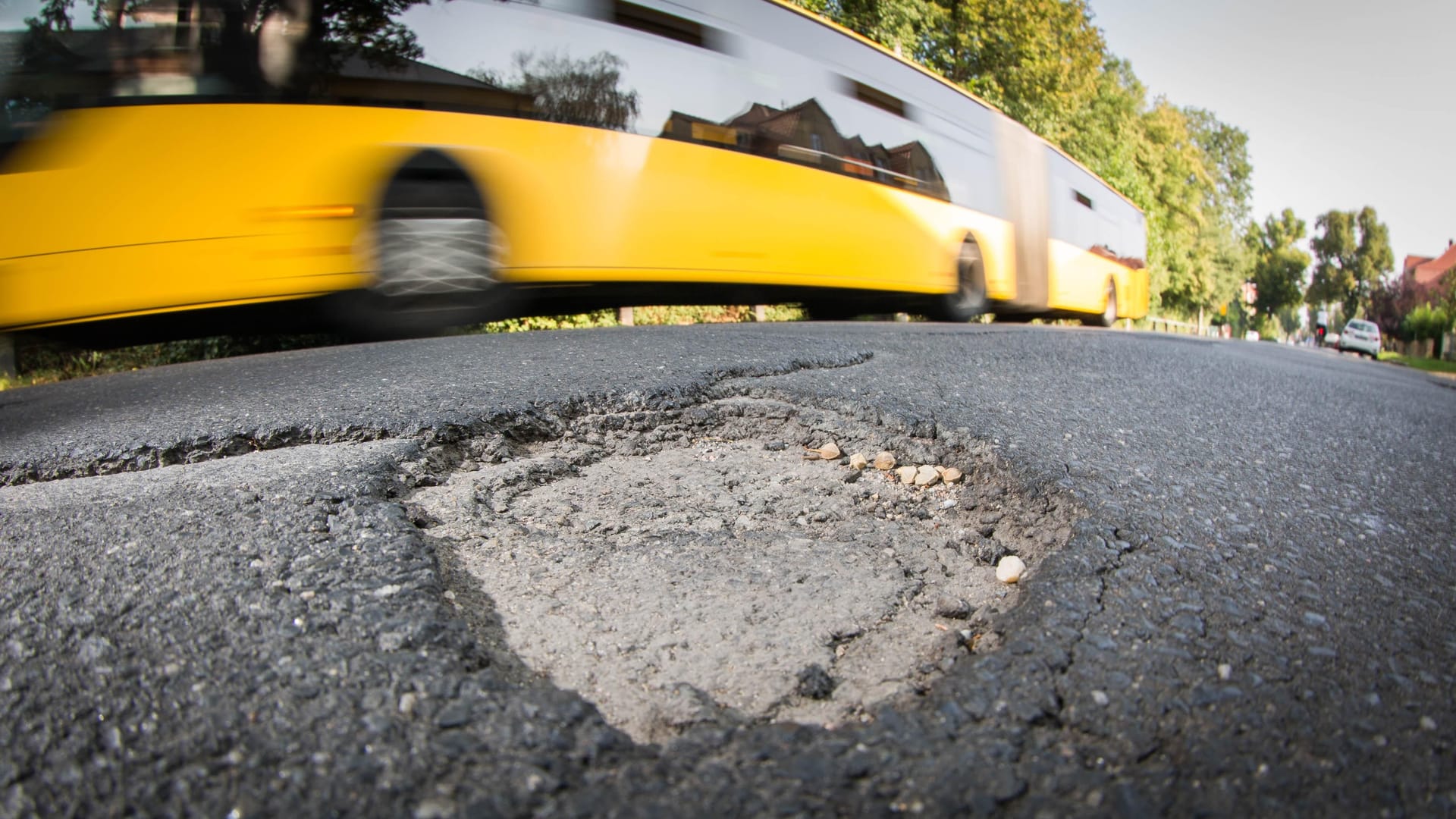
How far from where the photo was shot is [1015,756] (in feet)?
4.27

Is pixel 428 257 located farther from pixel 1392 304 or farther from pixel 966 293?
pixel 1392 304

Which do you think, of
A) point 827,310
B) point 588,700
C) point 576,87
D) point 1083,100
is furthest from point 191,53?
point 1083,100

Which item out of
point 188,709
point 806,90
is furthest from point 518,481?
point 806,90

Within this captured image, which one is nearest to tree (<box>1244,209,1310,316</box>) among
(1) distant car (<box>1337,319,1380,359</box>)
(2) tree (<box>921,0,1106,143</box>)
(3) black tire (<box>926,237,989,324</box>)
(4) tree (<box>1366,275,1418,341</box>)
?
(4) tree (<box>1366,275,1418,341</box>)

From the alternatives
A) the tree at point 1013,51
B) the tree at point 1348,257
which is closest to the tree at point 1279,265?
the tree at point 1348,257

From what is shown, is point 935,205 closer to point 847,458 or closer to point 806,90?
point 806,90

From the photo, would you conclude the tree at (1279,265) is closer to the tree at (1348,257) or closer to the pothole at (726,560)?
the tree at (1348,257)

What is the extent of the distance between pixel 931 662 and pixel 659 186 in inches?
206

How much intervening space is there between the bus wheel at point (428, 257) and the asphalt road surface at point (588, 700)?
2.02 metres

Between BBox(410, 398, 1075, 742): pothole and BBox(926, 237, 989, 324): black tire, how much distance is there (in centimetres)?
745

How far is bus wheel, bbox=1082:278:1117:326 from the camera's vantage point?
16.2 metres

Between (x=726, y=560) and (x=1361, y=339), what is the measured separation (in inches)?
1503

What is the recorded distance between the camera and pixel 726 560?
2.21 meters

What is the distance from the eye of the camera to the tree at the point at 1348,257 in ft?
241
